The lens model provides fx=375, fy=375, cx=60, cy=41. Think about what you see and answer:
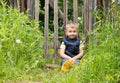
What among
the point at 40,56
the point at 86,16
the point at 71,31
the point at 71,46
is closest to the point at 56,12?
Result: the point at 86,16

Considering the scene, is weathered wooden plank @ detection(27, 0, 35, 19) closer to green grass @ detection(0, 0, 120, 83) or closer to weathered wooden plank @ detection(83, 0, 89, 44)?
green grass @ detection(0, 0, 120, 83)

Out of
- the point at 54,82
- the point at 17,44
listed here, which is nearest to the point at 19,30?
the point at 17,44

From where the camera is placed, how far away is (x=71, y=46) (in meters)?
6.18

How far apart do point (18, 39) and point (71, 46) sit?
889 mm

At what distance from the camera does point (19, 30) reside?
606 centimetres

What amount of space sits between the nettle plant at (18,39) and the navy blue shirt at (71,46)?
0.44m

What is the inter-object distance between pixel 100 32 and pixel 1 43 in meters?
1.64

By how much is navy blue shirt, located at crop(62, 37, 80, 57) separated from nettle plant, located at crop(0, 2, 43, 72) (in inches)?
17.3

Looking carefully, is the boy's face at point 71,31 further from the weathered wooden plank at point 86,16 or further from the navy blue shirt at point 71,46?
the weathered wooden plank at point 86,16

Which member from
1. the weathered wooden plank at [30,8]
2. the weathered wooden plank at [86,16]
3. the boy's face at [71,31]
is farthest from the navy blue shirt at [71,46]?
the weathered wooden plank at [30,8]

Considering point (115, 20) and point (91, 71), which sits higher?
point (115, 20)

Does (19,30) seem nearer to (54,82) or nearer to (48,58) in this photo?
(48,58)

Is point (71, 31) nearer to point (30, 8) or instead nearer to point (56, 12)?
point (56, 12)

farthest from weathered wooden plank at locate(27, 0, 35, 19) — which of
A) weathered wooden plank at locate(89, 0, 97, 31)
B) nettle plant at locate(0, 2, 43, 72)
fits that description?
weathered wooden plank at locate(89, 0, 97, 31)
